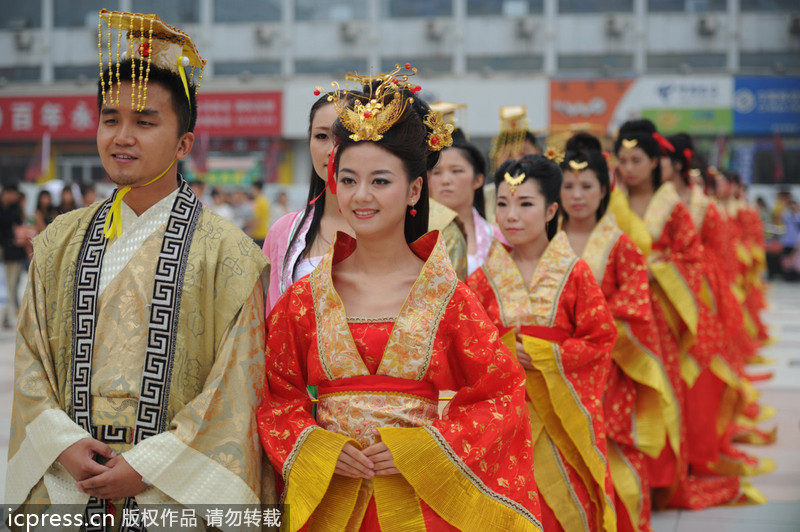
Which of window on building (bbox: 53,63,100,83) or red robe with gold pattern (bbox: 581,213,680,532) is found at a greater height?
window on building (bbox: 53,63,100,83)

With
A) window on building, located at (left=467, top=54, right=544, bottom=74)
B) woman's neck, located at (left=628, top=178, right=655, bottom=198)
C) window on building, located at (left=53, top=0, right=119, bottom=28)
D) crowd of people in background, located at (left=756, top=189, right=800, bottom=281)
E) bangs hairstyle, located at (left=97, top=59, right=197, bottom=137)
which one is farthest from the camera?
window on building, located at (left=53, top=0, right=119, bottom=28)

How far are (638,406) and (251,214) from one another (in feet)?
33.9

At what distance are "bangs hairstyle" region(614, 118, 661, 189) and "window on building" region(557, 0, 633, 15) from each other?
55.5 feet

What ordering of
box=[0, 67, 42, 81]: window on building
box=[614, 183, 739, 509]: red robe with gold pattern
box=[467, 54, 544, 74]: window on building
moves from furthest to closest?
box=[0, 67, 42, 81]: window on building, box=[467, 54, 544, 74]: window on building, box=[614, 183, 739, 509]: red robe with gold pattern

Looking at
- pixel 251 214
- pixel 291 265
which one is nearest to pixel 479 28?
pixel 251 214

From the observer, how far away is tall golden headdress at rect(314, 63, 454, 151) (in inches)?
86.1

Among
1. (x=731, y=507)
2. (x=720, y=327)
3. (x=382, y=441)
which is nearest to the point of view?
(x=382, y=441)

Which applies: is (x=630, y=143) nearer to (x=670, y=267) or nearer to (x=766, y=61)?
(x=670, y=267)

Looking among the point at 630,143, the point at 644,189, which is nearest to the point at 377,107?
the point at 630,143

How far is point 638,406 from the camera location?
398 centimetres

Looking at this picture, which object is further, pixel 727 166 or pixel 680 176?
pixel 727 166

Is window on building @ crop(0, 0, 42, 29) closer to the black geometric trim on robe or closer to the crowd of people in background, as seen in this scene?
the crowd of people in background

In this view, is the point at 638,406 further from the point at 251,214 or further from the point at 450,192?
the point at 251,214

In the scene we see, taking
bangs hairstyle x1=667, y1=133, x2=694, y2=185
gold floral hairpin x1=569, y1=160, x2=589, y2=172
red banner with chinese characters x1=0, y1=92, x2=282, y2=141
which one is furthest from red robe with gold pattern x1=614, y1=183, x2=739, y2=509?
red banner with chinese characters x1=0, y1=92, x2=282, y2=141
